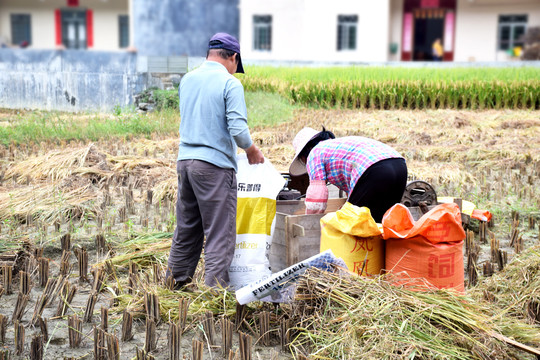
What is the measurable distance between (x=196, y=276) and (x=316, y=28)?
18269mm

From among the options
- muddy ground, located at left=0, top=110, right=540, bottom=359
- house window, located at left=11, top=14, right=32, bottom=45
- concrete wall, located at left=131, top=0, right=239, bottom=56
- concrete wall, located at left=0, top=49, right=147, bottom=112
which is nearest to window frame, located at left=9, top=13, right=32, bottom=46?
house window, located at left=11, top=14, right=32, bottom=45

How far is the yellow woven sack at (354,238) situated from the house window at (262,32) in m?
19.2

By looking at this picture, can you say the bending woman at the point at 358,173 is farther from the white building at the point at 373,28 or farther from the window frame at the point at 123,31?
the window frame at the point at 123,31

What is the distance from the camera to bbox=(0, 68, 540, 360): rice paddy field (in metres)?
3.05

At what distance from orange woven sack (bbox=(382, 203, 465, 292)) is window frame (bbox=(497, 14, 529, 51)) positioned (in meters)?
19.4

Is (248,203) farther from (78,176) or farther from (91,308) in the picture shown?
(78,176)

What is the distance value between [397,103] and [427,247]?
11.0 metres

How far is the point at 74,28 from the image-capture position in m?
24.3

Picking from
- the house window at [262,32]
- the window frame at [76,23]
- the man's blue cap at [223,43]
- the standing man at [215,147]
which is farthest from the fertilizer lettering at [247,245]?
the window frame at [76,23]

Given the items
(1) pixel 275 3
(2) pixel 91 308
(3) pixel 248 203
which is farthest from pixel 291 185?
(1) pixel 275 3

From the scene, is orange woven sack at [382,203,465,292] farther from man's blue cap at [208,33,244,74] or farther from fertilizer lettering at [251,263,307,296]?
man's blue cap at [208,33,244,74]

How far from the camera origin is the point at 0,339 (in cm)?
324

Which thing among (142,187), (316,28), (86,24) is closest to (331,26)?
(316,28)

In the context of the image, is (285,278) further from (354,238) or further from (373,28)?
(373,28)
